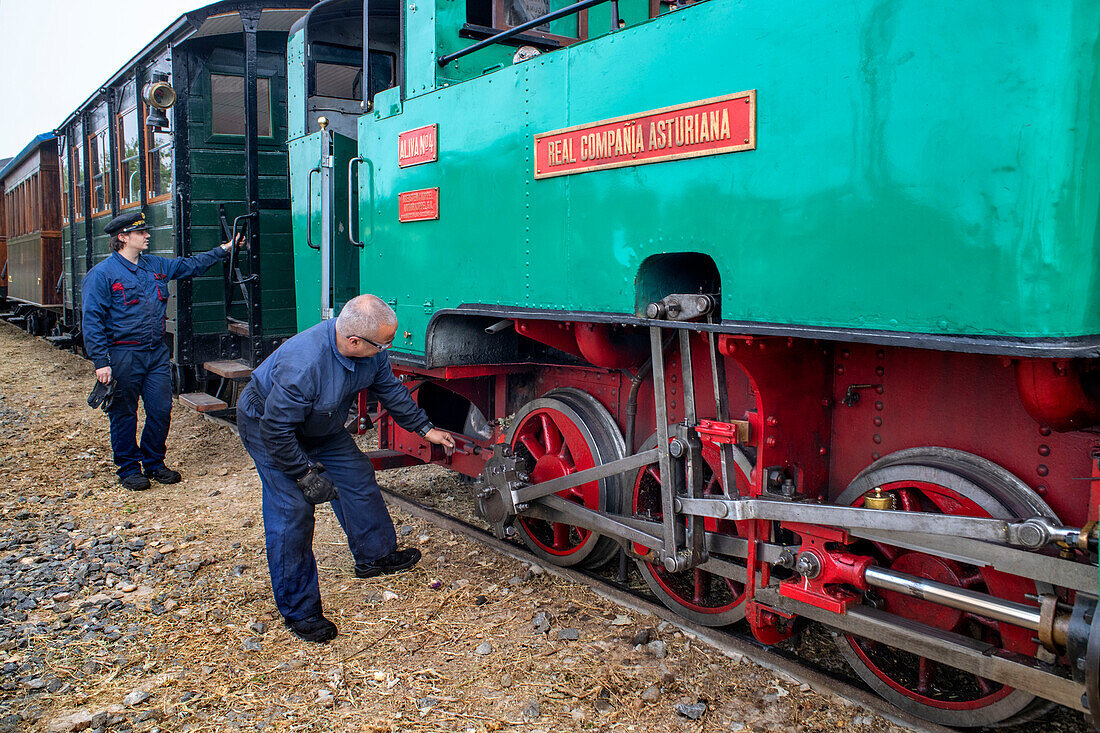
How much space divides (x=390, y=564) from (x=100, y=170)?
29.6ft

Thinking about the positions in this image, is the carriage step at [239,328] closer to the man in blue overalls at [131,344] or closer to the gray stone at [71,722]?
the man in blue overalls at [131,344]

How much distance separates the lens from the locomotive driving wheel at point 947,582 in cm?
244

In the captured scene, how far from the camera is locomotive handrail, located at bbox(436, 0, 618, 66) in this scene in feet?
9.77

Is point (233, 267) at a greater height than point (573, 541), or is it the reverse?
point (233, 267)

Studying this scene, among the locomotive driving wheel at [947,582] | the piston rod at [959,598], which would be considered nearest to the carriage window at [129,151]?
the locomotive driving wheel at [947,582]

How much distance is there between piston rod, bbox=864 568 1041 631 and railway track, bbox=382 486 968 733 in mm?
504

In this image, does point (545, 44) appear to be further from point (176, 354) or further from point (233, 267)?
point (176, 354)

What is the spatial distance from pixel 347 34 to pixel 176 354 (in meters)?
3.72

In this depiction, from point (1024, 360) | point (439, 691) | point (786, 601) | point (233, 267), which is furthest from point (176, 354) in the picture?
point (1024, 360)

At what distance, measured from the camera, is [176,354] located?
25.5 feet

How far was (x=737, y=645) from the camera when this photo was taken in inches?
130

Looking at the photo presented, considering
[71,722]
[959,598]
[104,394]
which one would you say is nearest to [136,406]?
[104,394]

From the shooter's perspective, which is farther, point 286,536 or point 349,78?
point 349,78

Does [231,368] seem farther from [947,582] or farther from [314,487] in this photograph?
[947,582]
